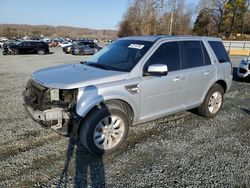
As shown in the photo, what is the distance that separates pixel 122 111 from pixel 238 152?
2021 mm

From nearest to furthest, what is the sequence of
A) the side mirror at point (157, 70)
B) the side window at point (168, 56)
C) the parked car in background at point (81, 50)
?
the side mirror at point (157, 70), the side window at point (168, 56), the parked car in background at point (81, 50)

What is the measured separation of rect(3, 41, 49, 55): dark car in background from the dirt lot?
2104 centimetres

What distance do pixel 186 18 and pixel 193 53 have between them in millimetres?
65437

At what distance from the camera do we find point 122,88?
3.63 metres

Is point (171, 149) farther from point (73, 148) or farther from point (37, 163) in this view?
point (37, 163)

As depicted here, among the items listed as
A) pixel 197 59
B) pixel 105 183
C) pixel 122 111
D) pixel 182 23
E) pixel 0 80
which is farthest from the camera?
pixel 182 23

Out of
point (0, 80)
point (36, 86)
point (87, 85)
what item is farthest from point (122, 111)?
point (0, 80)

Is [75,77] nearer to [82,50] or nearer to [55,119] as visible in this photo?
[55,119]

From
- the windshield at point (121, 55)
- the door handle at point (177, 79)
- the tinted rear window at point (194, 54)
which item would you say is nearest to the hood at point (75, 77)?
the windshield at point (121, 55)

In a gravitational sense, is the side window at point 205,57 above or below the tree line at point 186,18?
below

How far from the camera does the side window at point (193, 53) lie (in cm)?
458

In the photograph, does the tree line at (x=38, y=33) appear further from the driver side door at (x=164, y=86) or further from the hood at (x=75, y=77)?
the driver side door at (x=164, y=86)

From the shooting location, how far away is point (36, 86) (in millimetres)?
3740

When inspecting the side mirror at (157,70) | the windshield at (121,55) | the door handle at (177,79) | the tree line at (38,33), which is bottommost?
the door handle at (177,79)
